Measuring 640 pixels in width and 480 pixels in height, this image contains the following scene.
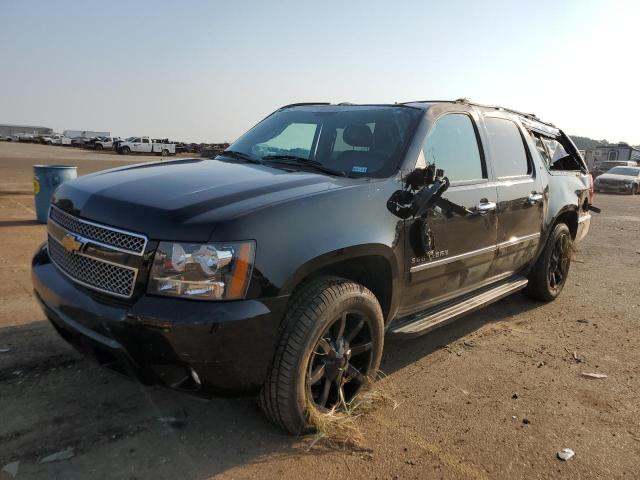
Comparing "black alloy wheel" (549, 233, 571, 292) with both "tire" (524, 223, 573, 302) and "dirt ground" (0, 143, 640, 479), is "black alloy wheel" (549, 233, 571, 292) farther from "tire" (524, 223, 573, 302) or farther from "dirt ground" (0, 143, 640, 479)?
"dirt ground" (0, 143, 640, 479)

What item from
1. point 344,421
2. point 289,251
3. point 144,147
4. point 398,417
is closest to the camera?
point 289,251

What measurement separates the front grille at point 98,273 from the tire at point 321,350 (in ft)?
2.52

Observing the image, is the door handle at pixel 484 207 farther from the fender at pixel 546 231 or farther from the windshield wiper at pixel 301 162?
the fender at pixel 546 231

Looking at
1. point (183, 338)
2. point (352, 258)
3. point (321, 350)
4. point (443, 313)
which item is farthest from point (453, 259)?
point (183, 338)

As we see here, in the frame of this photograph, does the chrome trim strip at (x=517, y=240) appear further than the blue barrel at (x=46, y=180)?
No

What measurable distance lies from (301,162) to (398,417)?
5.71ft

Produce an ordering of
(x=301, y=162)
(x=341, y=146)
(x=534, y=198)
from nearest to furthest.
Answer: (x=301, y=162)
(x=341, y=146)
(x=534, y=198)

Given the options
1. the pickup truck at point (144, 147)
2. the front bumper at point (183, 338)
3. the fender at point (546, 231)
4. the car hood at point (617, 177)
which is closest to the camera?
the front bumper at point (183, 338)

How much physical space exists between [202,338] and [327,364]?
2.79 feet

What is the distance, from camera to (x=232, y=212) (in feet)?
7.84

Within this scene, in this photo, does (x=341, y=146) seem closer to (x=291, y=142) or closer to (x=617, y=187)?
(x=291, y=142)

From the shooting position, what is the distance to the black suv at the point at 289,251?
7.60 feet

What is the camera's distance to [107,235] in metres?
2.49

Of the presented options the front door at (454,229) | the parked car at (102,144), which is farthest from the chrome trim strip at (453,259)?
the parked car at (102,144)
